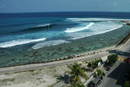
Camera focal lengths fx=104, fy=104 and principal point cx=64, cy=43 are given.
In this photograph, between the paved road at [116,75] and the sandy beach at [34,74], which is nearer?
the paved road at [116,75]

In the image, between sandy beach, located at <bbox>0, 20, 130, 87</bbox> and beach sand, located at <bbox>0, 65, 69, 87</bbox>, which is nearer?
beach sand, located at <bbox>0, 65, 69, 87</bbox>

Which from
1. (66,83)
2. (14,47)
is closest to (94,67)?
(66,83)

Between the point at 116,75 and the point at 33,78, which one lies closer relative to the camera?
the point at 116,75

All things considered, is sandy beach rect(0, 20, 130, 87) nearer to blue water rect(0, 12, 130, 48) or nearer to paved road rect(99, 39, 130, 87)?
paved road rect(99, 39, 130, 87)

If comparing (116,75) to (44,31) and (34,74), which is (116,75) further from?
(44,31)

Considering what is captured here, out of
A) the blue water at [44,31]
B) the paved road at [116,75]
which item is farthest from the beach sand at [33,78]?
the blue water at [44,31]

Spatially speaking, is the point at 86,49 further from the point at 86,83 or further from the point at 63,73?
the point at 86,83

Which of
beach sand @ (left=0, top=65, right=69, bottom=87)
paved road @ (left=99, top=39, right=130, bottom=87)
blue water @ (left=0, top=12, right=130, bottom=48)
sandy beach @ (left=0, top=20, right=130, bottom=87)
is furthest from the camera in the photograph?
blue water @ (left=0, top=12, right=130, bottom=48)

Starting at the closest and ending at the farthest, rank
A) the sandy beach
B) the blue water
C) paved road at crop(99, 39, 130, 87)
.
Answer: paved road at crop(99, 39, 130, 87), the sandy beach, the blue water

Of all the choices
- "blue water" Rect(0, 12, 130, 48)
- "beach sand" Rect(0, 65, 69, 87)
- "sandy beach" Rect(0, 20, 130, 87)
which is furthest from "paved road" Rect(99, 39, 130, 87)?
"blue water" Rect(0, 12, 130, 48)

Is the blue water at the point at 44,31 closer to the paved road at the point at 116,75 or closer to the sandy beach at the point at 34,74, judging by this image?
the sandy beach at the point at 34,74

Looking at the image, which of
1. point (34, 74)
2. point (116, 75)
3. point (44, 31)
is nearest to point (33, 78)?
point (34, 74)
